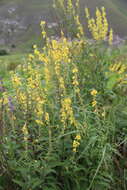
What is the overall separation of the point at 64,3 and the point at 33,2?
472 ft

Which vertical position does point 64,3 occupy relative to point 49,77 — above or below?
above

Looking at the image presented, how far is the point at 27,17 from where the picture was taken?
133m

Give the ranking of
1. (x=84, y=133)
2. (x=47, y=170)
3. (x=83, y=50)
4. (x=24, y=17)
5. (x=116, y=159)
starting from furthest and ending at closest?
(x=24, y=17), (x=83, y=50), (x=116, y=159), (x=84, y=133), (x=47, y=170)

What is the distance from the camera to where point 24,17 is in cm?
13462

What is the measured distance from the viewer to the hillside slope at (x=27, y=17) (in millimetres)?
118938

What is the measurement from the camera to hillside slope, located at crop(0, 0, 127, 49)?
390 ft

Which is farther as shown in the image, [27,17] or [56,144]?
[27,17]

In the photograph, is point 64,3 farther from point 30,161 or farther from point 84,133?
point 30,161

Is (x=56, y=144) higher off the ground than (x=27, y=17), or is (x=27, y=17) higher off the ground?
(x=56, y=144)

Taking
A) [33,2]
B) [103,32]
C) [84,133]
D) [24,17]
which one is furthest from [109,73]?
[33,2]

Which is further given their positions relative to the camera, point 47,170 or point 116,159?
point 116,159

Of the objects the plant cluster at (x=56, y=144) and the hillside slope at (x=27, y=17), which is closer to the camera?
the plant cluster at (x=56, y=144)

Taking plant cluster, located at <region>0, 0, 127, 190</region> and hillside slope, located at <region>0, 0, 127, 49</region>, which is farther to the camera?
hillside slope, located at <region>0, 0, 127, 49</region>

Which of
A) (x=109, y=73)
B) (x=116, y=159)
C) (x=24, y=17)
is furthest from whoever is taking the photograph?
(x=24, y=17)
